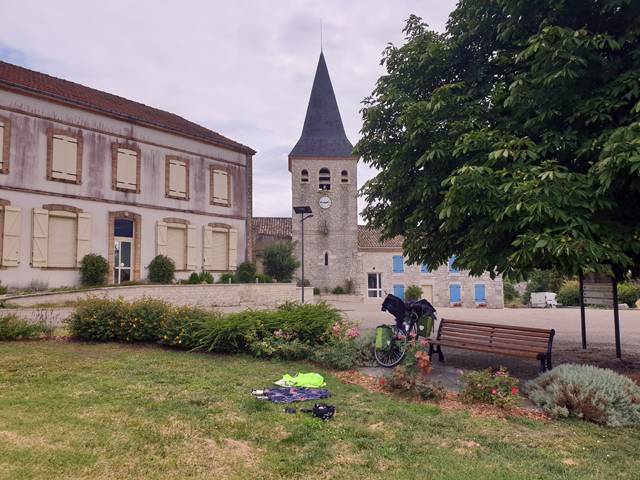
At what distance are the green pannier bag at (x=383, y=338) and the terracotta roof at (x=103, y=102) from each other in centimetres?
1605

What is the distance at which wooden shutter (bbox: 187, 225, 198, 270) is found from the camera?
22203 millimetres

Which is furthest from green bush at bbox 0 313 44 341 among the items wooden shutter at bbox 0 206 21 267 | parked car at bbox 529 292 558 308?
parked car at bbox 529 292 558 308

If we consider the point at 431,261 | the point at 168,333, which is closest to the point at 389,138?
the point at 431,261

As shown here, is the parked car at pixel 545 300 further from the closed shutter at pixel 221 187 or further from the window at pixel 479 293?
the closed shutter at pixel 221 187

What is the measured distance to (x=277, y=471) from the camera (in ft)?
11.6

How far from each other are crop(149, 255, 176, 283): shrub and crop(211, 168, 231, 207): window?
4.12 metres

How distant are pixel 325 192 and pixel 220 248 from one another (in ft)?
42.1

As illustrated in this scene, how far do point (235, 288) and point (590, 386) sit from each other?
17.0 m

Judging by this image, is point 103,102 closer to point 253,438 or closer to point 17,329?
point 17,329

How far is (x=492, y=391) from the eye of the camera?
5.31m

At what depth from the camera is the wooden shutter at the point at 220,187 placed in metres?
23.8

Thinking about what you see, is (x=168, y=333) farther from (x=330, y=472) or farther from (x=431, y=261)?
(x=330, y=472)

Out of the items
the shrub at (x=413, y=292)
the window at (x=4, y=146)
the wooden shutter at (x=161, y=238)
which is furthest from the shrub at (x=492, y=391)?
the shrub at (x=413, y=292)

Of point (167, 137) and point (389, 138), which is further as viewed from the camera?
point (167, 137)
